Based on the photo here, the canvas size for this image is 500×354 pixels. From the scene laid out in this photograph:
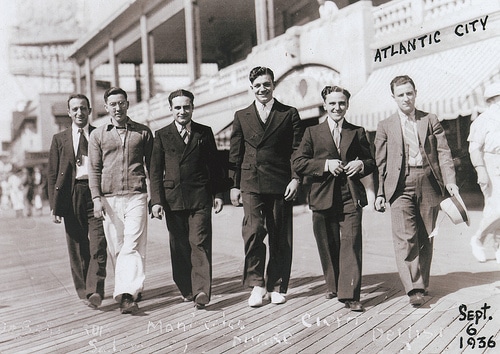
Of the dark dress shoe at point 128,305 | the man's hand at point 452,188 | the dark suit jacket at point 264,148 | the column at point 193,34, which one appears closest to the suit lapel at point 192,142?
the dark suit jacket at point 264,148

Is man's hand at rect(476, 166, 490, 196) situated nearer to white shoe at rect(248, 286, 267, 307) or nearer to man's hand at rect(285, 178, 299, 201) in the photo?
man's hand at rect(285, 178, 299, 201)

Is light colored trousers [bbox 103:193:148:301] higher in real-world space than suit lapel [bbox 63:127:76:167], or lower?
lower

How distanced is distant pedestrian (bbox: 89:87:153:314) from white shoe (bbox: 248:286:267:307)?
95 cm

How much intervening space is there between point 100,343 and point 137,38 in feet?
→ 61.9

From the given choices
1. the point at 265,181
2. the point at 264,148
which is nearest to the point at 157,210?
the point at 265,181

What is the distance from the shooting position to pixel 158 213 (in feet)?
14.5

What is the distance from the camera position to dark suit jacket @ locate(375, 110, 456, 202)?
4148 millimetres

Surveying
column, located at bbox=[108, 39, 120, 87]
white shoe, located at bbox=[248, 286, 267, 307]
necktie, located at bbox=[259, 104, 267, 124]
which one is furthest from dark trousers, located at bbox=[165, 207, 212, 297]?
column, located at bbox=[108, 39, 120, 87]

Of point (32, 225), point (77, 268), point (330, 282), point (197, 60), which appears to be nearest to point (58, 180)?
point (77, 268)

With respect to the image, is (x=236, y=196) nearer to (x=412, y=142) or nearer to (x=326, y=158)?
(x=326, y=158)

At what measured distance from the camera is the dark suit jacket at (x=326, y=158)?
13.8 feet

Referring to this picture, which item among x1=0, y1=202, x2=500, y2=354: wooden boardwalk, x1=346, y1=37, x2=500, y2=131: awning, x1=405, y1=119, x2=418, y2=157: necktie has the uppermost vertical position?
x1=346, y1=37, x2=500, y2=131: awning

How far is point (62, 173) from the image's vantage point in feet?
15.9
